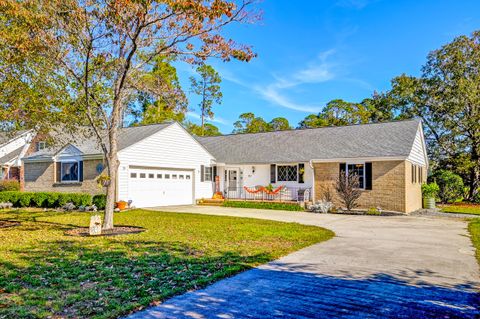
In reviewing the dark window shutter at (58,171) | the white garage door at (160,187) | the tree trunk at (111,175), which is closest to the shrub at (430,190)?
the white garage door at (160,187)

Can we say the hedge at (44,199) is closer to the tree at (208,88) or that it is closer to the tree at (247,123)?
the tree at (208,88)

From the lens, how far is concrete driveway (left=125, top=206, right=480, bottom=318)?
4332 millimetres

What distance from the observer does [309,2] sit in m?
15.1

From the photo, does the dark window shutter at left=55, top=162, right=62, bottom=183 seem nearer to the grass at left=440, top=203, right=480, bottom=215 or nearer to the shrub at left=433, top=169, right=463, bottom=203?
the grass at left=440, top=203, right=480, bottom=215

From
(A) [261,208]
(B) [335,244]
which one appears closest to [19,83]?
(B) [335,244]

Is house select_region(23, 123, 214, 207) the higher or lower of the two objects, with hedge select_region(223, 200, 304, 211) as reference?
higher

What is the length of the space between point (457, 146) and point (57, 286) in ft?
102

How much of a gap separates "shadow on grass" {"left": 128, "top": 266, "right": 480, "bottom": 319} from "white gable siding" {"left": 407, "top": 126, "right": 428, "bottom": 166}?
14785 millimetres

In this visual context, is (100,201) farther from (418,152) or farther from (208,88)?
(208,88)

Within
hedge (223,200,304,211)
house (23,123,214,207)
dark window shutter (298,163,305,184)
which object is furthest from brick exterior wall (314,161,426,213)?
house (23,123,214,207)

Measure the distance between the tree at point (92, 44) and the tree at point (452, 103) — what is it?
2440 cm

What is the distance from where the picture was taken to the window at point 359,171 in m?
19.2

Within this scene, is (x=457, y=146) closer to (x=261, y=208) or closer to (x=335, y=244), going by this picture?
(x=261, y=208)

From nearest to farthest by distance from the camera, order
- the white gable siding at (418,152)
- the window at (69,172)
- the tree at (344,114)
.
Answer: the white gable siding at (418,152), the window at (69,172), the tree at (344,114)
